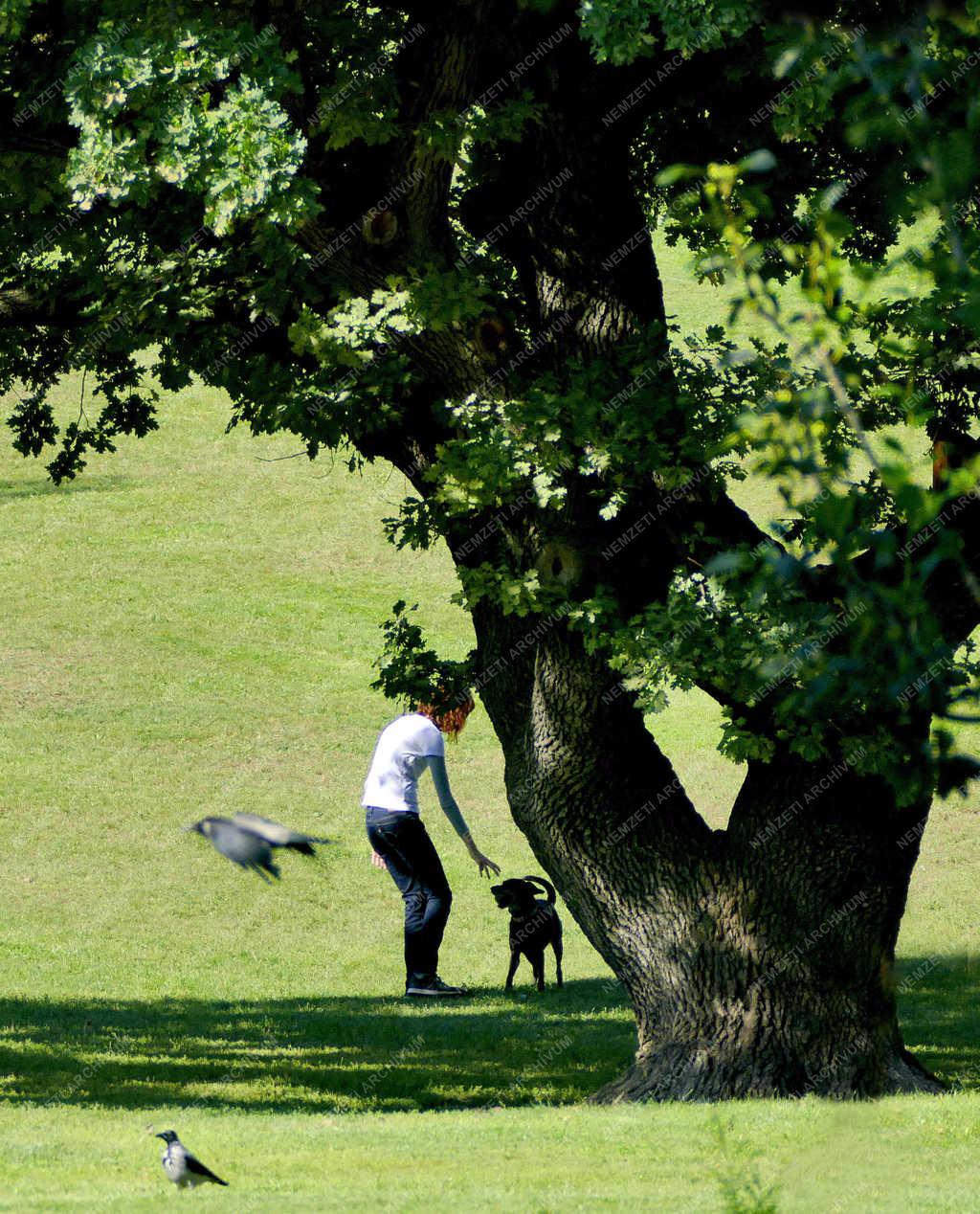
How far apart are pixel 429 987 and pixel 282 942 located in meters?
3.93

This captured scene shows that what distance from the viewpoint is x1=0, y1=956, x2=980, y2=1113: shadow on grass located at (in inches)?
360

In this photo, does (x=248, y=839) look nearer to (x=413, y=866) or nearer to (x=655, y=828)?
(x=655, y=828)

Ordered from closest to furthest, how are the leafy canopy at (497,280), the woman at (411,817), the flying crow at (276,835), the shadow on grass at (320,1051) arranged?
the flying crow at (276,835)
the leafy canopy at (497,280)
the shadow on grass at (320,1051)
the woman at (411,817)

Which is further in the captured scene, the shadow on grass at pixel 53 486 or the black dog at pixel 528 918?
the shadow on grass at pixel 53 486

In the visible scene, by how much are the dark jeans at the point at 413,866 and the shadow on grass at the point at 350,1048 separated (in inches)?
27.6

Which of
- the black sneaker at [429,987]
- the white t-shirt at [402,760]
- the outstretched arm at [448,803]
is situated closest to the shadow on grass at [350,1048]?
the black sneaker at [429,987]

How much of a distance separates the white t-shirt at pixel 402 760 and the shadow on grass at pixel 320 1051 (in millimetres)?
1621

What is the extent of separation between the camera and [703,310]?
4522 centimetres

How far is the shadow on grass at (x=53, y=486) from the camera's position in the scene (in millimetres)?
36281

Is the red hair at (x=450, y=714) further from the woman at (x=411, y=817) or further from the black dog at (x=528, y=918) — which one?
the black dog at (x=528, y=918)

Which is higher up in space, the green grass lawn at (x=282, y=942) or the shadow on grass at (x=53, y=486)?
the shadow on grass at (x=53, y=486)

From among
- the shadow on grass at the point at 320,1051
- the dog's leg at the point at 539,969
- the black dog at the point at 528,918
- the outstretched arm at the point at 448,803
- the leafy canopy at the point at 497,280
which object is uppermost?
the leafy canopy at the point at 497,280

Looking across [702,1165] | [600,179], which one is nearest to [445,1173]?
[702,1165]

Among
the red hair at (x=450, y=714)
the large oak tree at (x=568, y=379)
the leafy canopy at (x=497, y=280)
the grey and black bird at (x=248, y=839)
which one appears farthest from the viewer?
the red hair at (x=450, y=714)
